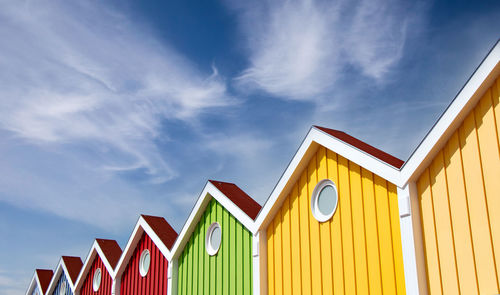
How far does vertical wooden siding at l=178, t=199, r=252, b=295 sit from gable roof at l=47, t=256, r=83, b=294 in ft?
31.0

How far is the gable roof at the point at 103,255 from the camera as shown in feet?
73.3

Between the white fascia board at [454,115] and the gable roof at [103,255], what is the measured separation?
1411 cm

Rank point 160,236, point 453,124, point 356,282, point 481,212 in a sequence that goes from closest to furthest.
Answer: point 481,212
point 453,124
point 356,282
point 160,236

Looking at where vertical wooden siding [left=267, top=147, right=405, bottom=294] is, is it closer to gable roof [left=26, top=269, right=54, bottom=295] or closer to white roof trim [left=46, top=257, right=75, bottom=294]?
white roof trim [left=46, top=257, right=75, bottom=294]

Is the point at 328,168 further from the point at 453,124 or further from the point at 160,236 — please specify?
the point at 160,236

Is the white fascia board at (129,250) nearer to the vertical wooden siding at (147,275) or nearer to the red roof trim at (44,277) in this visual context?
the vertical wooden siding at (147,275)

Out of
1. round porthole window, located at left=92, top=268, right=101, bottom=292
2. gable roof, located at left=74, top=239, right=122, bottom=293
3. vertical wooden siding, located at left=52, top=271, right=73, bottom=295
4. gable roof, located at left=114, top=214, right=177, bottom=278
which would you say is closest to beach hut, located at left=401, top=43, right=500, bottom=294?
gable roof, located at left=114, top=214, right=177, bottom=278

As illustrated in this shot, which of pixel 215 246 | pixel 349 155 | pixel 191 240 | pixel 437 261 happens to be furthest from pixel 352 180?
pixel 191 240

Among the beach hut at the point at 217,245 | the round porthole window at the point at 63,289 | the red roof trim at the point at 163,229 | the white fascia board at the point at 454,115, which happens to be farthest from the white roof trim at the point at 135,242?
the white fascia board at the point at 454,115

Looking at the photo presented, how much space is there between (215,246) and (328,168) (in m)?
5.00

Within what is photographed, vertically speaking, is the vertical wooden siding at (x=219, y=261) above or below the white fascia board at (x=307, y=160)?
below

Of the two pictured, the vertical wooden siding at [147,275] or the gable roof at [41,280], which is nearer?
the vertical wooden siding at [147,275]

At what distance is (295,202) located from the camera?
47.4ft

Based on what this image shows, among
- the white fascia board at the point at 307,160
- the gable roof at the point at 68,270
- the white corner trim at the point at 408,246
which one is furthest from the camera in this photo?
the gable roof at the point at 68,270
